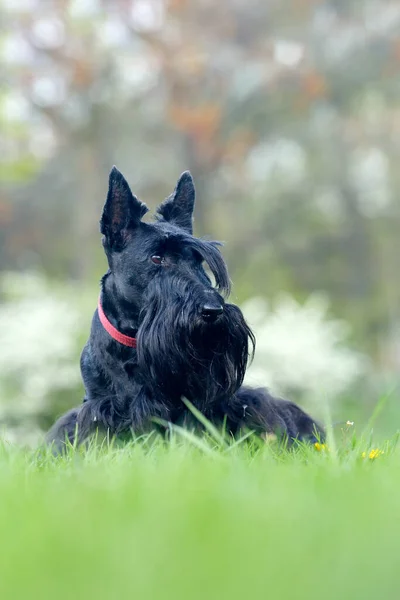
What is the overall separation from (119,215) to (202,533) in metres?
2.07

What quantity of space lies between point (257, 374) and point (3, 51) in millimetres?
6862

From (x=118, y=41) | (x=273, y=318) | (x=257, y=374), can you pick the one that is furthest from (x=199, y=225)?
(x=257, y=374)

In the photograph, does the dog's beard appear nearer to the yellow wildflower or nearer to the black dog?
the black dog

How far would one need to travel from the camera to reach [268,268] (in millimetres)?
14922

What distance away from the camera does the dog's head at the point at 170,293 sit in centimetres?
288

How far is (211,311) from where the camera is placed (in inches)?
112

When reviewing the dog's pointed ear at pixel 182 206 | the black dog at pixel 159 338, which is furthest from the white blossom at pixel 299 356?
the black dog at pixel 159 338

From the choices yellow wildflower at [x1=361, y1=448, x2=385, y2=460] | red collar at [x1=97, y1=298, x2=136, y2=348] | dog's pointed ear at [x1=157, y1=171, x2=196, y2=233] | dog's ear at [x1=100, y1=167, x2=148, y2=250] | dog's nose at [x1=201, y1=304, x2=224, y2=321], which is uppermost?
dog's pointed ear at [x1=157, y1=171, x2=196, y2=233]

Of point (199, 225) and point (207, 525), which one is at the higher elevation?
point (199, 225)

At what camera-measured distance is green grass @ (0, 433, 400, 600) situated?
1.11m

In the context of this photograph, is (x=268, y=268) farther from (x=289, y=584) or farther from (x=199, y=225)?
(x=289, y=584)

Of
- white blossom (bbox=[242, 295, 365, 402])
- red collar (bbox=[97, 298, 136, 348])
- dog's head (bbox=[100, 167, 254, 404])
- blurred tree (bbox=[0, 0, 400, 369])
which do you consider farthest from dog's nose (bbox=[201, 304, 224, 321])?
blurred tree (bbox=[0, 0, 400, 369])

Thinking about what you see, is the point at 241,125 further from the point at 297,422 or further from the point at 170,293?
the point at 170,293

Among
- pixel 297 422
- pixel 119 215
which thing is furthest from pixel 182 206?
pixel 297 422
